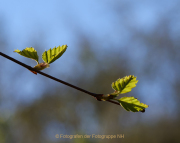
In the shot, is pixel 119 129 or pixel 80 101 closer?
pixel 119 129

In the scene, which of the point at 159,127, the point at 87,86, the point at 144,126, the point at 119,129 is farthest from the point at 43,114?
the point at 159,127

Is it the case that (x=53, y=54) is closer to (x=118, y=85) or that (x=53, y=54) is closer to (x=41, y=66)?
(x=41, y=66)

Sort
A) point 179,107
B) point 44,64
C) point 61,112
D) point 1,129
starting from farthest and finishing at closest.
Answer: point 61,112 < point 179,107 < point 1,129 < point 44,64

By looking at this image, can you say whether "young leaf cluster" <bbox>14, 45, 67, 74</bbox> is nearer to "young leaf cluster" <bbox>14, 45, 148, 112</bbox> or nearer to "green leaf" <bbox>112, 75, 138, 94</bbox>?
"young leaf cluster" <bbox>14, 45, 148, 112</bbox>

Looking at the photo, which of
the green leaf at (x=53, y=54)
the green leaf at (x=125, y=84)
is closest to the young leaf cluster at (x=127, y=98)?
the green leaf at (x=125, y=84)

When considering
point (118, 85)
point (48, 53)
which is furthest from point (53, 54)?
Answer: point (118, 85)

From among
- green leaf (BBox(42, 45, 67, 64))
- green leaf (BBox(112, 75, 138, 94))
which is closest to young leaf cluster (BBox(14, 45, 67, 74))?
green leaf (BBox(42, 45, 67, 64))

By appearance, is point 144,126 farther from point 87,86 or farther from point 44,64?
point 44,64
